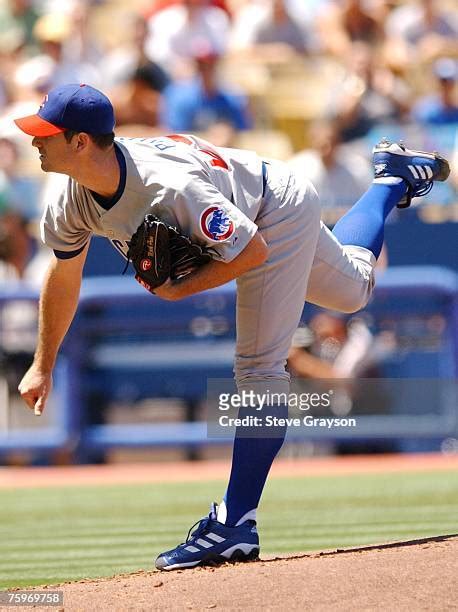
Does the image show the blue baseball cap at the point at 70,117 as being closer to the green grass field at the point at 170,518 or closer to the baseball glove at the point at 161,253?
the baseball glove at the point at 161,253

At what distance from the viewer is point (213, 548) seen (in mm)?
4512

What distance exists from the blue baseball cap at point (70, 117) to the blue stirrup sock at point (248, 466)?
1.20m

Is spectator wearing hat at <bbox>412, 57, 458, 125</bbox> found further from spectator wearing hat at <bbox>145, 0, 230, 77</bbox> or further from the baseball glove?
the baseball glove

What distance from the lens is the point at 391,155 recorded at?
5.59 m

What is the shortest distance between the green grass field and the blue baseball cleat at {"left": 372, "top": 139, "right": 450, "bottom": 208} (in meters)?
1.59

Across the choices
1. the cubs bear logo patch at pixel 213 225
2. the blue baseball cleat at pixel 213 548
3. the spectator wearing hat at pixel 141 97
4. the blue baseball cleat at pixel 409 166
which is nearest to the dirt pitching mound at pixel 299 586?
the blue baseball cleat at pixel 213 548

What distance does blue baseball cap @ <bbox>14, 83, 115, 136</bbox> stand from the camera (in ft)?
13.6

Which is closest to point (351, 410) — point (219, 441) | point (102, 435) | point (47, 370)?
point (219, 441)

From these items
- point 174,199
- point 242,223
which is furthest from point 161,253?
point 242,223

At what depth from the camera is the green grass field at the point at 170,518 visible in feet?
17.8

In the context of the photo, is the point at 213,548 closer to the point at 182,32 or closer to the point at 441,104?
the point at 441,104

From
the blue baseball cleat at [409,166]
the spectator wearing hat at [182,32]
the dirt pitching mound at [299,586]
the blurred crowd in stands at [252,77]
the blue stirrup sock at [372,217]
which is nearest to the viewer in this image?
the dirt pitching mound at [299,586]

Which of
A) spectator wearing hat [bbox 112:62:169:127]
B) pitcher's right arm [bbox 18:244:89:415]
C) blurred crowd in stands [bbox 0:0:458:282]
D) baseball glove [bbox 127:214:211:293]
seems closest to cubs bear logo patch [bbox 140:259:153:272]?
baseball glove [bbox 127:214:211:293]

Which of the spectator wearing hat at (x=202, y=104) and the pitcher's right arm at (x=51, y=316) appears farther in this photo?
the spectator wearing hat at (x=202, y=104)
